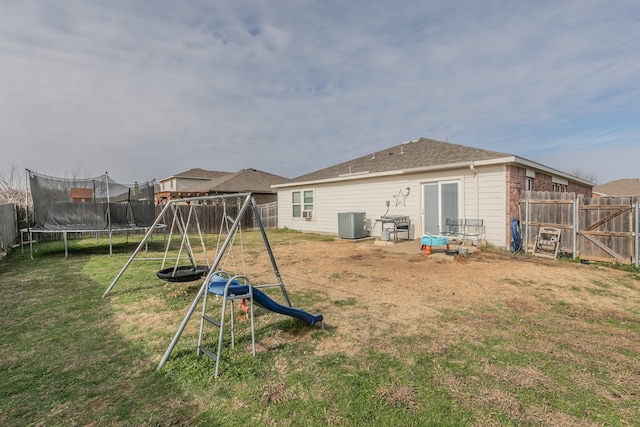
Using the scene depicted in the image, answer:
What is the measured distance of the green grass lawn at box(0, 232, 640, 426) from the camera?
7.09ft

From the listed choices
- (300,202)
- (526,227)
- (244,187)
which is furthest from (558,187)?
(244,187)

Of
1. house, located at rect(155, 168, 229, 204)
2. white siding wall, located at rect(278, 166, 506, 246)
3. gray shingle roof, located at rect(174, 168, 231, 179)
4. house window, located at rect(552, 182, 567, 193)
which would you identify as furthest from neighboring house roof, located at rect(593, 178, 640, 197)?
house, located at rect(155, 168, 229, 204)

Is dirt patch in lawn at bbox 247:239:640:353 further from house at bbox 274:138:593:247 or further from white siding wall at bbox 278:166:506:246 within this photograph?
house at bbox 274:138:593:247

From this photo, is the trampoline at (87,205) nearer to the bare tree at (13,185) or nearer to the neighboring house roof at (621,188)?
the bare tree at (13,185)

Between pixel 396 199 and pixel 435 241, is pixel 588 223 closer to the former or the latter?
pixel 435 241

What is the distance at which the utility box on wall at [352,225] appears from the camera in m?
12.3

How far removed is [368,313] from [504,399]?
6.67 feet

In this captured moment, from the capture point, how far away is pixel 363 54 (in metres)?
11.9

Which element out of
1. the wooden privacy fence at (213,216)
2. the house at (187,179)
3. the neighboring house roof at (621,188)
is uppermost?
the house at (187,179)

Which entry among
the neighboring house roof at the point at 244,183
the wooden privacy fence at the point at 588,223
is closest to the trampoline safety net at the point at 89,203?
the neighboring house roof at the point at 244,183

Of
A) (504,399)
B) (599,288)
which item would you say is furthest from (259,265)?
(599,288)

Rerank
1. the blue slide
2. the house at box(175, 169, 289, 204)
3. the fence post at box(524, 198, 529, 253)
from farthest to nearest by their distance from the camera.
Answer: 1. the house at box(175, 169, 289, 204)
2. the fence post at box(524, 198, 529, 253)
3. the blue slide

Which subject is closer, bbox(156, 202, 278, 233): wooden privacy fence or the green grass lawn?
the green grass lawn

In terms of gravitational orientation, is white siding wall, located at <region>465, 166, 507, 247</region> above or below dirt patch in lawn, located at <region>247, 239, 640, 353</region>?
above
